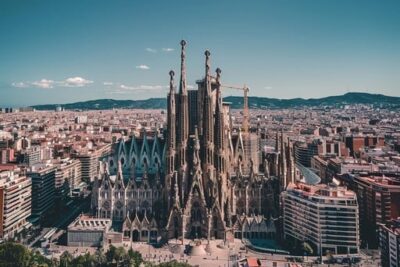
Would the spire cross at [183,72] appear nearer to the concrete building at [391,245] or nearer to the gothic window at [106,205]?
the gothic window at [106,205]

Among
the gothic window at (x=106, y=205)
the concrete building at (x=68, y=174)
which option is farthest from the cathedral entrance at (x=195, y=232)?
the concrete building at (x=68, y=174)

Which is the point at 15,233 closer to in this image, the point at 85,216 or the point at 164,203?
the point at 85,216

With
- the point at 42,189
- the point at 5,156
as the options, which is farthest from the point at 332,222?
the point at 5,156

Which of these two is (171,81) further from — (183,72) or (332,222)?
(332,222)

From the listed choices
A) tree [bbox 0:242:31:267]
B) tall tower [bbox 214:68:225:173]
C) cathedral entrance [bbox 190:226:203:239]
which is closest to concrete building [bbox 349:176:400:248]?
tall tower [bbox 214:68:225:173]

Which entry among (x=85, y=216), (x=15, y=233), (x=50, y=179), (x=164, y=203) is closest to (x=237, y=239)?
(x=164, y=203)
